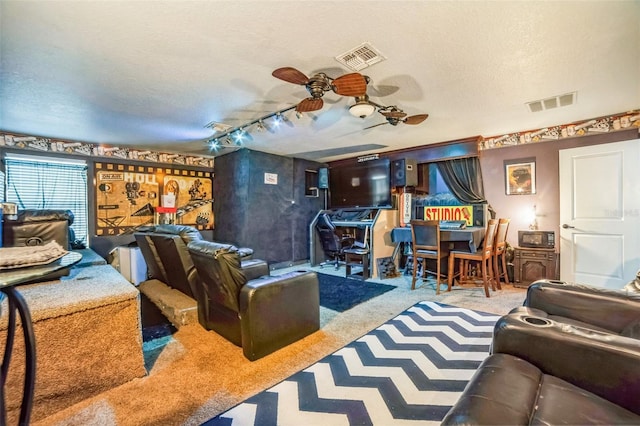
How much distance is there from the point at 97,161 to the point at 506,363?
5.81m

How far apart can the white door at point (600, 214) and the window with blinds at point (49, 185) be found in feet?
23.9

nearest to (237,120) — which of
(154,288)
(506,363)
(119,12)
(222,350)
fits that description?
(119,12)

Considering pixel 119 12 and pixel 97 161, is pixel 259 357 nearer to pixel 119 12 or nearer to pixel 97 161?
pixel 119 12

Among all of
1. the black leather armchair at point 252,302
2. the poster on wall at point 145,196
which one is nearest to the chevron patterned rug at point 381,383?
the black leather armchair at point 252,302

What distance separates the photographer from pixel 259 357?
2062 millimetres

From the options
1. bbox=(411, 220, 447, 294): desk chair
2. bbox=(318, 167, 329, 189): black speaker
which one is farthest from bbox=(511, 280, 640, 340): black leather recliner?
bbox=(318, 167, 329, 189): black speaker

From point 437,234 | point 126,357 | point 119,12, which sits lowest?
point 126,357

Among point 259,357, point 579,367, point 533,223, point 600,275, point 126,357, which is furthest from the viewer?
point 533,223

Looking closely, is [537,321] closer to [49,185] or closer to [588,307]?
[588,307]

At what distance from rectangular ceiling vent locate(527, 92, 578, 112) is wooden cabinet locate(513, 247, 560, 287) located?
1.97 m

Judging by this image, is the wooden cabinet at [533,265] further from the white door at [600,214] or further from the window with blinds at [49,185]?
the window with blinds at [49,185]

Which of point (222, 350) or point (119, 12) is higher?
point (119, 12)

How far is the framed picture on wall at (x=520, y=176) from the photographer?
4.11m

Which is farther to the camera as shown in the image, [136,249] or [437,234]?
[136,249]
